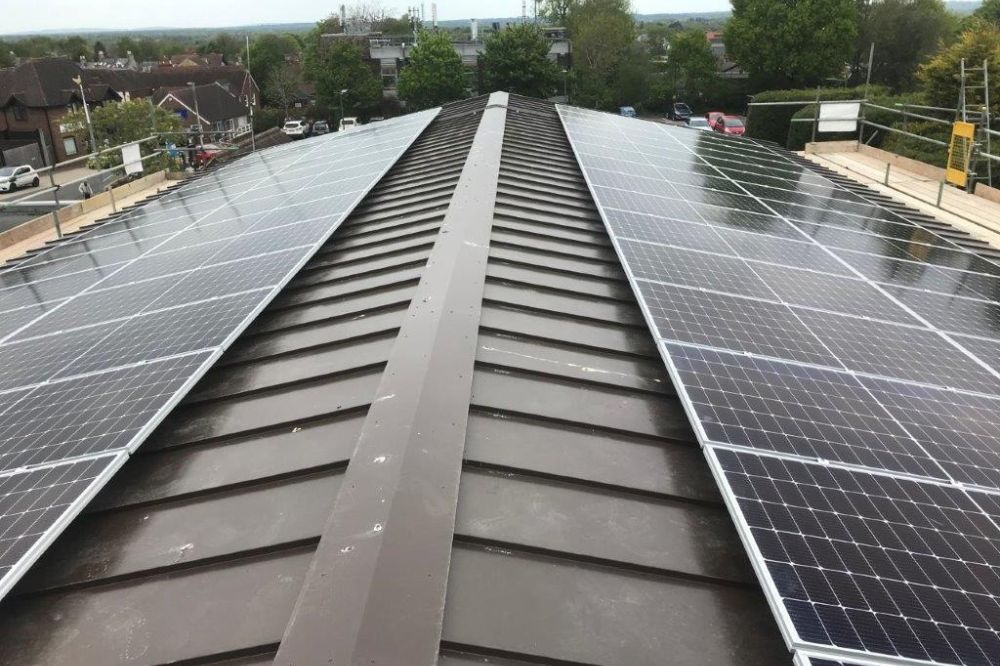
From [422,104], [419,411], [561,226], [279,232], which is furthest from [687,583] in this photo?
[422,104]

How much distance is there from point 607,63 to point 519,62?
602 inches

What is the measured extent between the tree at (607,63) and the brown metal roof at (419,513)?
77.6m

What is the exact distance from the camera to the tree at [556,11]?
105431 mm

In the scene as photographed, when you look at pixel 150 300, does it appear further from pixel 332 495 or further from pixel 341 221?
pixel 332 495

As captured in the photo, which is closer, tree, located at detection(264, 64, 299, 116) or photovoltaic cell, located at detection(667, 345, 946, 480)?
photovoltaic cell, located at detection(667, 345, 946, 480)

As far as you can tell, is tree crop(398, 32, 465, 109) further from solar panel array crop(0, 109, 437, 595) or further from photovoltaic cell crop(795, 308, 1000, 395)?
photovoltaic cell crop(795, 308, 1000, 395)

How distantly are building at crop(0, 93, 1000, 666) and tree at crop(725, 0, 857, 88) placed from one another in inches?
2618

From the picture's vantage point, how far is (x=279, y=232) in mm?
12164

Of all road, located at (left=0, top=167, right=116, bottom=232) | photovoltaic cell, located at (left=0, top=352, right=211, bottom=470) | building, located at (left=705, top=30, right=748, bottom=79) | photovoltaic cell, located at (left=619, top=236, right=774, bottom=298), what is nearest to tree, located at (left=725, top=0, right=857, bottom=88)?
building, located at (left=705, top=30, right=748, bottom=79)

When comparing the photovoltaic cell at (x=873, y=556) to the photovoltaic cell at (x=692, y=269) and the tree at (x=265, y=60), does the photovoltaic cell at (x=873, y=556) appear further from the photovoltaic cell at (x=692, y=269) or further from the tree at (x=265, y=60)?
the tree at (x=265, y=60)

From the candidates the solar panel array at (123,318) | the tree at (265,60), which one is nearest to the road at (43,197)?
the solar panel array at (123,318)

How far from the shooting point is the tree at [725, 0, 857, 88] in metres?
63.3

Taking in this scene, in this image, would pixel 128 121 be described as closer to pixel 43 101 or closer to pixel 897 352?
pixel 43 101

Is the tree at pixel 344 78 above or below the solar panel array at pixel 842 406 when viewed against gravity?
above
